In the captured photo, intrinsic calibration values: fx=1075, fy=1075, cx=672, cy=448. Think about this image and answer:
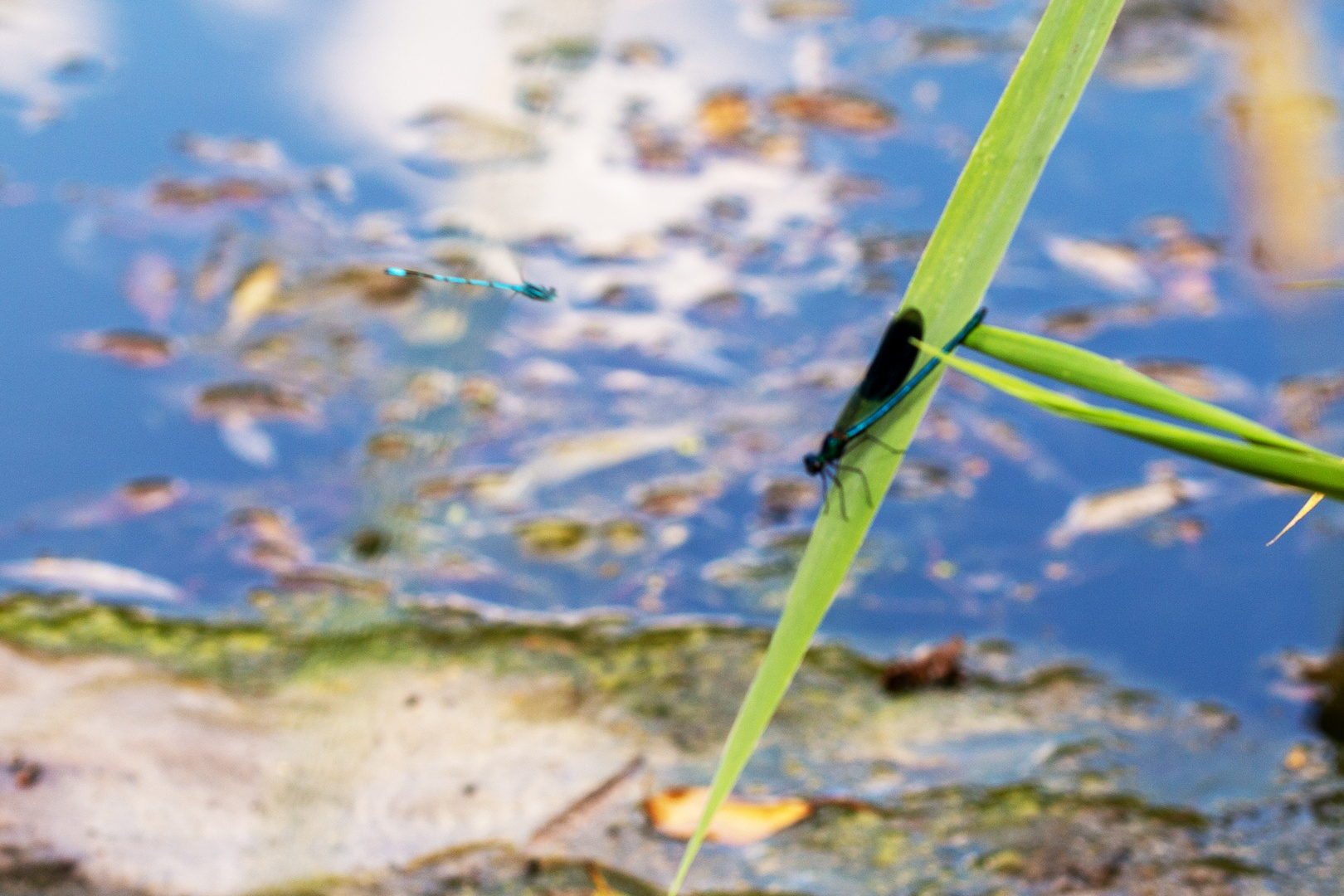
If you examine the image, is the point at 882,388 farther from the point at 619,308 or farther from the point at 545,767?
the point at 619,308

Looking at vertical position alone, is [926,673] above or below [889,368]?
above

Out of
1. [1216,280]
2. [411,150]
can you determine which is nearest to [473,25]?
[411,150]

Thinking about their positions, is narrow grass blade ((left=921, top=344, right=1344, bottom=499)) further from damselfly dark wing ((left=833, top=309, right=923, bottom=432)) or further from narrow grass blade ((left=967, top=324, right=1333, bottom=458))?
damselfly dark wing ((left=833, top=309, right=923, bottom=432))

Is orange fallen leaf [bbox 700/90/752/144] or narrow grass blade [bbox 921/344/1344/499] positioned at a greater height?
orange fallen leaf [bbox 700/90/752/144]

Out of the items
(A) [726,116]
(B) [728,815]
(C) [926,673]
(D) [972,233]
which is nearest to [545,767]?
(B) [728,815]

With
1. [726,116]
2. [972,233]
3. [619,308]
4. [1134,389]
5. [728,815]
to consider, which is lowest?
[728,815]

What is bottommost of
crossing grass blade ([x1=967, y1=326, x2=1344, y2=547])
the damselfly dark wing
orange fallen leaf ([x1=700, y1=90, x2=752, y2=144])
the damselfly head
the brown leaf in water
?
crossing grass blade ([x1=967, y1=326, x2=1344, y2=547])

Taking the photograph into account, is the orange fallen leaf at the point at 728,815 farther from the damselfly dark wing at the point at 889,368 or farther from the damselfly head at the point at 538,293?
the damselfly head at the point at 538,293

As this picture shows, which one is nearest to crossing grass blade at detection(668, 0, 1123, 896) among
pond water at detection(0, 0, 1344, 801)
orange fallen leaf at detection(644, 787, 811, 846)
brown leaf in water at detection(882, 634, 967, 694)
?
orange fallen leaf at detection(644, 787, 811, 846)
